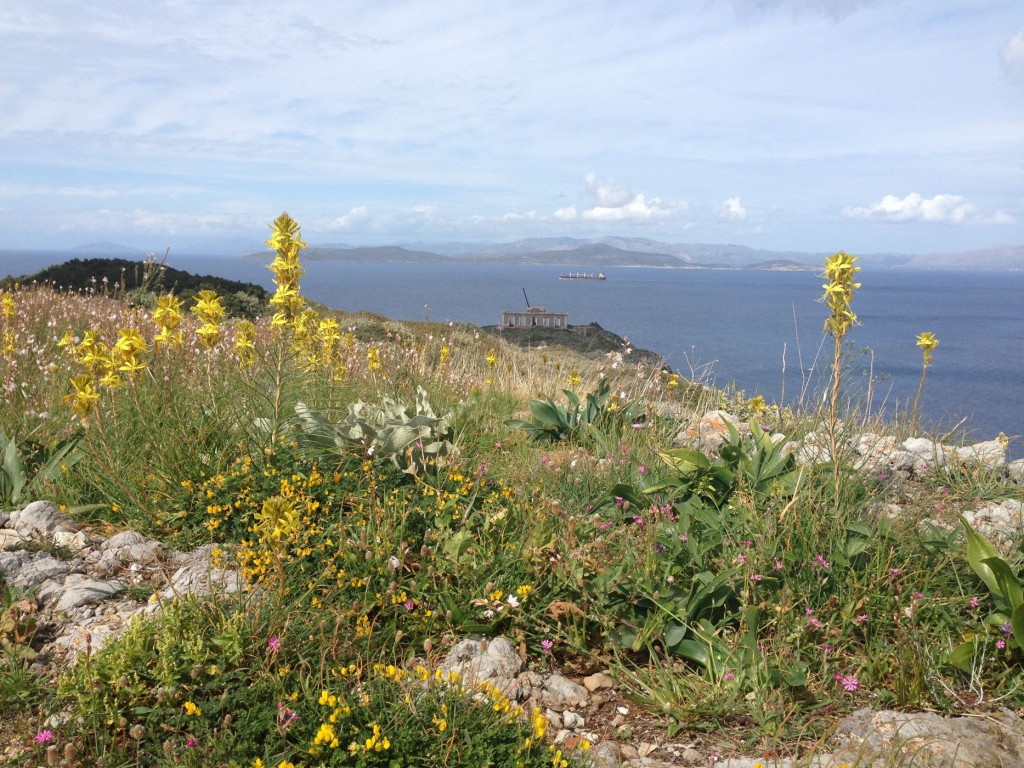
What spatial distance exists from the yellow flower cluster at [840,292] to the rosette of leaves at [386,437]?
6.88 ft

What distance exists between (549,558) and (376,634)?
85cm

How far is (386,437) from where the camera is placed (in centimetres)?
408

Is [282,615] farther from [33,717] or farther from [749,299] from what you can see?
[749,299]

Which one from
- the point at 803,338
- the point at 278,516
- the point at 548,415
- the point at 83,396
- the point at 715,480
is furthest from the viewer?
the point at 803,338

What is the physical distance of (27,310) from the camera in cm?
958

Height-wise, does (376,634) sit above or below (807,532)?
below

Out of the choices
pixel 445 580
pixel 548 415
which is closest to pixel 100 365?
pixel 445 580

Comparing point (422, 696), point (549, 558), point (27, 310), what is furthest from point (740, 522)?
point (27, 310)

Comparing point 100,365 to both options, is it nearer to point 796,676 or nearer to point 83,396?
point 83,396

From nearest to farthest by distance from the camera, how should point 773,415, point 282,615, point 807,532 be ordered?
point 282,615, point 807,532, point 773,415

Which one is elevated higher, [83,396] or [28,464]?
[83,396]

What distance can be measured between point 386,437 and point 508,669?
1.67 m

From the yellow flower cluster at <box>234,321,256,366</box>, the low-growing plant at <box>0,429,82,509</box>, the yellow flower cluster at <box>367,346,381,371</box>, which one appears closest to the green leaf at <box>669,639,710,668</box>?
the yellow flower cluster at <box>234,321,256,366</box>

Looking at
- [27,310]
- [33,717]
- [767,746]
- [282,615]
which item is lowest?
[767,746]
